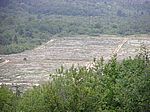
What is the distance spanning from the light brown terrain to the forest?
4503mm

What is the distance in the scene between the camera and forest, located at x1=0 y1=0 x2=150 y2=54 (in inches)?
3243

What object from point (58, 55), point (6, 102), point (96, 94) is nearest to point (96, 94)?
point (96, 94)

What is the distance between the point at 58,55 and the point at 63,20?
33958 mm

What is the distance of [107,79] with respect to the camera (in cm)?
1938

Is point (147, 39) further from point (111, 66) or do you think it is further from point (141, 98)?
point (141, 98)

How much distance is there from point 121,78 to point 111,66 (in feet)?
4.27

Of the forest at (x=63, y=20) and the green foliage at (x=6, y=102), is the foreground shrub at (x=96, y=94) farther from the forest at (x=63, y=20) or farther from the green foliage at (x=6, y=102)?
the forest at (x=63, y=20)

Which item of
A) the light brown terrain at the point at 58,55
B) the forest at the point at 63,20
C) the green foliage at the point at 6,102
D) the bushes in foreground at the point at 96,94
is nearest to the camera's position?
the bushes in foreground at the point at 96,94

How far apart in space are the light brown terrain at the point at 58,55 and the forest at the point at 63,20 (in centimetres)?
450

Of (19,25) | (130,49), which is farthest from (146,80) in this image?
(19,25)

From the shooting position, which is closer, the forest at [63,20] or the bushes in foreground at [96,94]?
the bushes in foreground at [96,94]

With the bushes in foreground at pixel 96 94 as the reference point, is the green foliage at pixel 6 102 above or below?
below

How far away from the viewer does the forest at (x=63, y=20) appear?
270 ft

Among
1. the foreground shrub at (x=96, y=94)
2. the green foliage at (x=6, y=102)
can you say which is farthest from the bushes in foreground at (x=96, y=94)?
the green foliage at (x=6, y=102)
